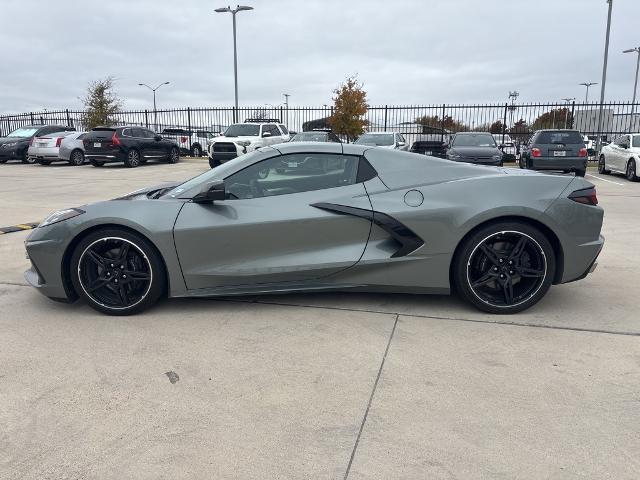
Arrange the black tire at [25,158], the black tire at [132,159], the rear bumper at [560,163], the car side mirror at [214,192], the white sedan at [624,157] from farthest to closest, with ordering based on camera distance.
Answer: the black tire at [25,158] < the black tire at [132,159] < the white sedan at [624,157] < the rear bumper at [560,163] < the car side mirror at [214,192]

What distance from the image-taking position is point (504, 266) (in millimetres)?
3881

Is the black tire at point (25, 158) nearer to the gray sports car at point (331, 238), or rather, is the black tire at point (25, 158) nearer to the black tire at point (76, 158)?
the black tire at point (76, 158)

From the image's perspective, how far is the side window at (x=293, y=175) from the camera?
12.9 ft

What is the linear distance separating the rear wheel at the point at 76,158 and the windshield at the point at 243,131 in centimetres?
633

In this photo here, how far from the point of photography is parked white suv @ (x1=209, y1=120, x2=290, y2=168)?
18.2 m

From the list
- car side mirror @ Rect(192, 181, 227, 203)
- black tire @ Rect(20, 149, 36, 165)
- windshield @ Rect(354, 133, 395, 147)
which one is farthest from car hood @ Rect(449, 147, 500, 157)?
black tire @ Rect(20, 149, 36, 165)

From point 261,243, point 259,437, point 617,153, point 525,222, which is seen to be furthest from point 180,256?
point 617,153

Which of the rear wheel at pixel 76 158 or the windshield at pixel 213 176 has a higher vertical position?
the windshield at pixel 213 176

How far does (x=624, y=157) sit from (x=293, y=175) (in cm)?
1541

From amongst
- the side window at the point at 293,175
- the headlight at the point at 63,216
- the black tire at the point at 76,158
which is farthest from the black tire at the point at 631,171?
the black tire at the point at 76,158

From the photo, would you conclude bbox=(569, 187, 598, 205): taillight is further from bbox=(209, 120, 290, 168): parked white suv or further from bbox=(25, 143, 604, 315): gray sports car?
bbox=(209, 120, 290, 168): parked white suv

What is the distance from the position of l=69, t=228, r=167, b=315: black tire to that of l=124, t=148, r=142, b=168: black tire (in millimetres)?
16802

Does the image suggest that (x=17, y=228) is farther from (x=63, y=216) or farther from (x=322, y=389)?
(x=322, y=389)

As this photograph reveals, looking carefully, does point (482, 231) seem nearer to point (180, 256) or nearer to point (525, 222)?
point (525, 222)
